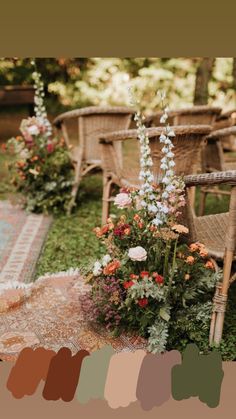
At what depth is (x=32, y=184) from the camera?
4.78 metres

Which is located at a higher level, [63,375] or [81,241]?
[63,375]

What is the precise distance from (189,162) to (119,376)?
59.1 inches

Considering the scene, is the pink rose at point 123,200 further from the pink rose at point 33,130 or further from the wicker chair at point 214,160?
the pink rose at point 33,130

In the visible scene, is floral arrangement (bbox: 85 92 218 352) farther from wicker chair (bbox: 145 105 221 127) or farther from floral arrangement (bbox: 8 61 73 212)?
floral arrangement (bbox: 8 61 73 212)

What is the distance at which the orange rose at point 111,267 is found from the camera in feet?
8.17

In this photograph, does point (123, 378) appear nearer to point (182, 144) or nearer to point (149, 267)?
point (149, 267)

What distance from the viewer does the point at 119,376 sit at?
2318 millimetres

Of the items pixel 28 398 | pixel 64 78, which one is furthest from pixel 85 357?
pixel 64 78

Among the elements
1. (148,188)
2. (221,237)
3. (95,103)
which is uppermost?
(148,188)

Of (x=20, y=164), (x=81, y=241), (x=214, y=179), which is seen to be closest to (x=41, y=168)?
(x=20, y=164)

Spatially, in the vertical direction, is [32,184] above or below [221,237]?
below

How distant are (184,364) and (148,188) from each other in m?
0.80

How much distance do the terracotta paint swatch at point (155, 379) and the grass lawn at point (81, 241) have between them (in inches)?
13.6

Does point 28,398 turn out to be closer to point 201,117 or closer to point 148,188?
point 148,188
